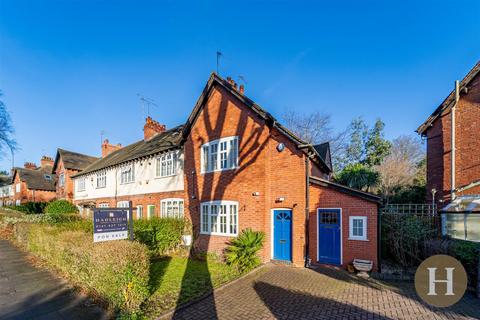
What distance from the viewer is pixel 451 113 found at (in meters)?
12.2

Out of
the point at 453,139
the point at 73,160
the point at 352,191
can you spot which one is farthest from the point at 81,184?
the point at 453,139

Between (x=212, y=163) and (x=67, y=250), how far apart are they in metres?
7.23

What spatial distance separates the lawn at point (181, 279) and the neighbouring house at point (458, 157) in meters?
9.40

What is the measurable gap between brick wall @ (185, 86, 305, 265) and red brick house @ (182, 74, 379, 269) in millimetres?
43

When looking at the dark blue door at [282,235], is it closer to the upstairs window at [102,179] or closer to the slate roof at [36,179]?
the upstairs window at [102,179]

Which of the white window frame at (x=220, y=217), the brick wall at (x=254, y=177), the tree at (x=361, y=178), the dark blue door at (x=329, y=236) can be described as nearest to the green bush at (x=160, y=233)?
the brick wall at (x=254, y=177)

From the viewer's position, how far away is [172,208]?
15.8m

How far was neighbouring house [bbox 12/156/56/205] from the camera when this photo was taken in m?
40.0

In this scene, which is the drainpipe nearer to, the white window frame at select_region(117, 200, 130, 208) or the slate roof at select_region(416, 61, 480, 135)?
the slate roof at select_region(416, 61, 480, 135)

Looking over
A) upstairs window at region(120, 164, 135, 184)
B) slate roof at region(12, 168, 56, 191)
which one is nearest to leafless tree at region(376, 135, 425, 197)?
upstairs window at region(120, 164, 135, 184)

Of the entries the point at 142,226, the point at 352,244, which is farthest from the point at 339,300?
the point at 142,226

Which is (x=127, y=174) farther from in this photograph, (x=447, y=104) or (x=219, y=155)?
(x=447, y=104)

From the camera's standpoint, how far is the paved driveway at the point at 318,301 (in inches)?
252

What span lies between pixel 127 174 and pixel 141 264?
1540 centimetres
